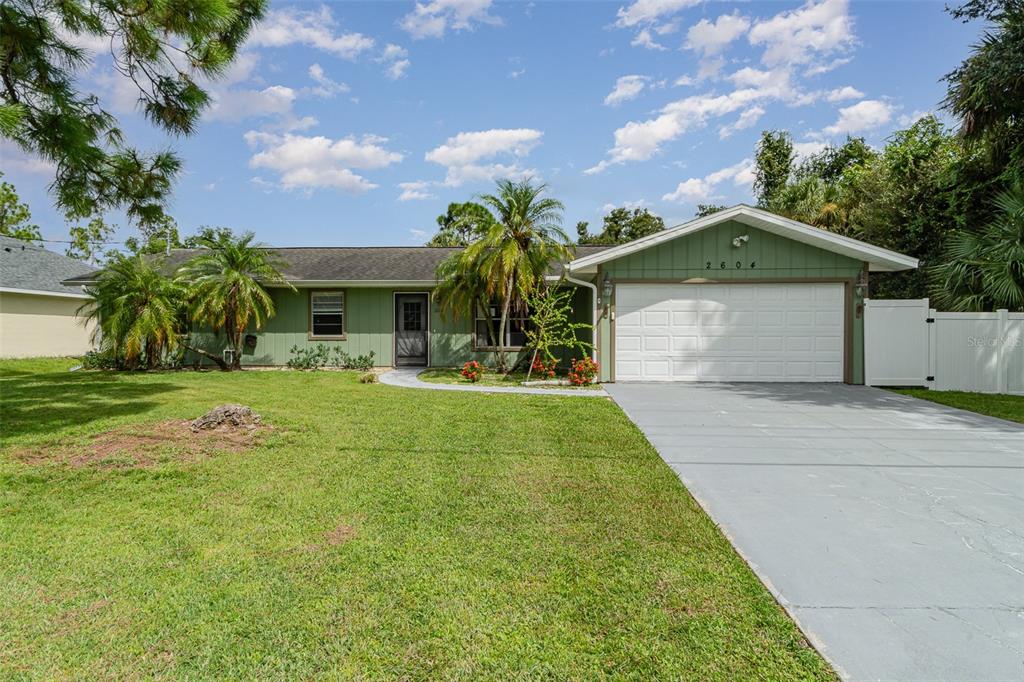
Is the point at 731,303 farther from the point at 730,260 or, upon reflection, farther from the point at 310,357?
the point at 310,357

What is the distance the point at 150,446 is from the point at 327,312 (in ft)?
29.3

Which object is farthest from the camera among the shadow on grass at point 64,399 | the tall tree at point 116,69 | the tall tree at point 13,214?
the tall tree at point 13,214

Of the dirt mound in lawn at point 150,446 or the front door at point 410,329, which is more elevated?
the front door at point 410,329

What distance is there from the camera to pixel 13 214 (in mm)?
29922

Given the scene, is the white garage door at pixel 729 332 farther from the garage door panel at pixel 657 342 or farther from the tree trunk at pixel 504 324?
the tree trunk at pixel 504 324

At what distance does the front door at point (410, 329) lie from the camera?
1395 centimetres

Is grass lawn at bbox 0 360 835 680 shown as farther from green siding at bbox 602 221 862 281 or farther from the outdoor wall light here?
green siding at bbox 602 221 862 281

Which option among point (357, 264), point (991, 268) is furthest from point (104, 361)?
point (991, 268)

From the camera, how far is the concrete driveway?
2215mm

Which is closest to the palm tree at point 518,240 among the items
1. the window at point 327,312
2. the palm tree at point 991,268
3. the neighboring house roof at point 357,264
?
the neighboring house roof at point 357,264

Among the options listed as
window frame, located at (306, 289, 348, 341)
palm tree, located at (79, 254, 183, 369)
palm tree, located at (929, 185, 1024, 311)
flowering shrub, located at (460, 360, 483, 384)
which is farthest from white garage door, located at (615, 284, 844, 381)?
palm tree, located at (79, 254, 183, 369)

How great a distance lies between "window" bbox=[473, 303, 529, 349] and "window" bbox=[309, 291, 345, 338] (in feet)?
12.1

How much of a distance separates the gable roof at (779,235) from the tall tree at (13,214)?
3569cm

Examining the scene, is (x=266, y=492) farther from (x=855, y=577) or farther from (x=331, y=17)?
(x=331, y=17)
